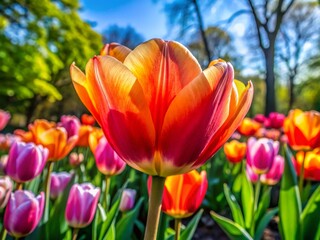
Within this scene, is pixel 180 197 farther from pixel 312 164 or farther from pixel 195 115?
pixel 312 164

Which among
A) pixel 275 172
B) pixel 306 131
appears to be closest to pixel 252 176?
pixel 275 172

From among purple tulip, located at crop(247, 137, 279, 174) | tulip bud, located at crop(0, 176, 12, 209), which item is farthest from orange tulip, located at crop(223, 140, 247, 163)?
tulip bud, located at crop(0, 176, 12, 209)

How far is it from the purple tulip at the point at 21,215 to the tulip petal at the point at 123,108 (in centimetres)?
41

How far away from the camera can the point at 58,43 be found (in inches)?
415

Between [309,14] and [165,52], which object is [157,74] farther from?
[309,14]

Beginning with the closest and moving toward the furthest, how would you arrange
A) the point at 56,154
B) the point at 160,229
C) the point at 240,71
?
the point at 160,229, the point at 56,154, the point at 240,71

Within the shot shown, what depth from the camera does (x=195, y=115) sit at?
1.37 ft

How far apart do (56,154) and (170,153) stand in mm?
764

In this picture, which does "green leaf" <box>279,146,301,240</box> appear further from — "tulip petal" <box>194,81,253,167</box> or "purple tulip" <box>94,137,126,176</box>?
"tulip petal" <box>194,81,253,167</box>

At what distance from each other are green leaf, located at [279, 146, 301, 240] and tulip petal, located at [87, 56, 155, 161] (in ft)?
2.34

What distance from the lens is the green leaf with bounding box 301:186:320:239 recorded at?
1000 millimetres

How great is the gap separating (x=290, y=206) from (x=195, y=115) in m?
0.72

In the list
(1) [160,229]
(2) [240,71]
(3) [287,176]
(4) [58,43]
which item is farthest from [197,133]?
(2) [240,71]

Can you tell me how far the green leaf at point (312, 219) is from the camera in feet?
3.28
